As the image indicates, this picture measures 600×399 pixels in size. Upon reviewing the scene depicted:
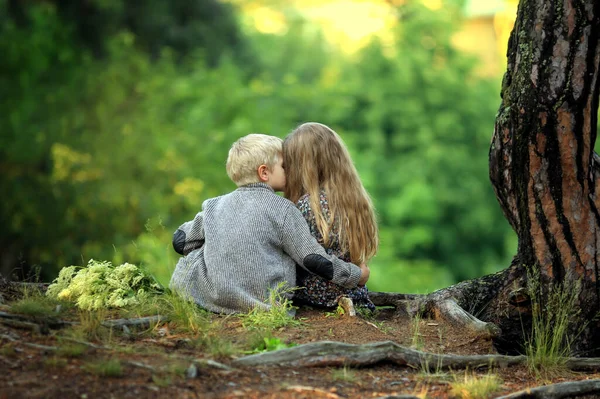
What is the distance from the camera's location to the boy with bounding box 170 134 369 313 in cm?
533

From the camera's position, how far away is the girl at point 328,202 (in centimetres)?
558

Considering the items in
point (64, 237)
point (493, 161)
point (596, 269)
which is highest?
point (64, 237)

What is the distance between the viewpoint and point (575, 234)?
17.5 feet

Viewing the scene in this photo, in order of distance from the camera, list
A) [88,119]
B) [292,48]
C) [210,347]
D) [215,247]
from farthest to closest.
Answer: [292,48], [88,119], [215,247], [210,347]

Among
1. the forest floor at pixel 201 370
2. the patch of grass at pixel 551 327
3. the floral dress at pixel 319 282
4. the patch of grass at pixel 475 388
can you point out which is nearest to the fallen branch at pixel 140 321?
the forest floor at pixel 201 370

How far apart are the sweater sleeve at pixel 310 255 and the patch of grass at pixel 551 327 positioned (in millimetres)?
1131

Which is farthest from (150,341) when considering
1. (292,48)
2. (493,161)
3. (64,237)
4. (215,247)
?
(292,48)

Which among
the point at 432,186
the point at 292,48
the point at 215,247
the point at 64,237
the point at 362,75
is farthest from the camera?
the point at 292,48

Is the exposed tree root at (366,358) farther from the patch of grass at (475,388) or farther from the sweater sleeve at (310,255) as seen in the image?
the sweater sleeve at (310,255)

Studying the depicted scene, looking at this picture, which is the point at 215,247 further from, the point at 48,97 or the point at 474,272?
the point at 474,272

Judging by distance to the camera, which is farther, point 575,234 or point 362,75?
point 362,75

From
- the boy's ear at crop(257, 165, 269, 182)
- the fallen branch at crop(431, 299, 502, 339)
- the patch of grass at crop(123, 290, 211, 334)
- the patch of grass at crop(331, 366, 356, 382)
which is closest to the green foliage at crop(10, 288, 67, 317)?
the patch of grass at crop(123, 290, 211, 334)

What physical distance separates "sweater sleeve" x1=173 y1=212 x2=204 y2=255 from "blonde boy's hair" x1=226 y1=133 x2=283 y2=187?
40 cm

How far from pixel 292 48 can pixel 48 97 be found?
36.4 feet
